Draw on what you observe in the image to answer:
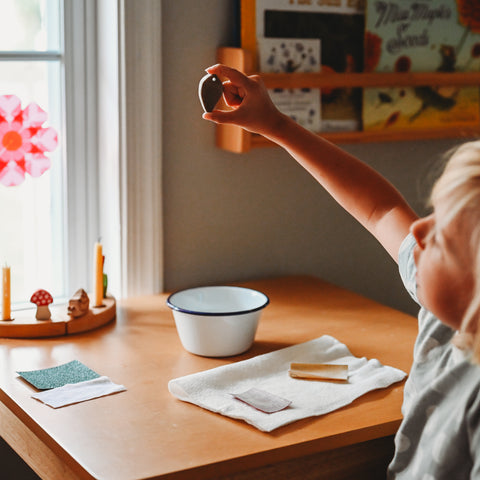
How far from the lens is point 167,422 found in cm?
116

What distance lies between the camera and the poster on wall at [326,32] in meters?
1.78

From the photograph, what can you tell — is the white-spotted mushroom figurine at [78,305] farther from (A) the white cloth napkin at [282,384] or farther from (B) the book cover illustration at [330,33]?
(B) the book cover illustration at [330,33]

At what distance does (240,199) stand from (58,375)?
0.72 meters

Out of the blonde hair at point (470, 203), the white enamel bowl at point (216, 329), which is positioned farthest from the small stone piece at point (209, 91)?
the blonde hair at point (470, 203)

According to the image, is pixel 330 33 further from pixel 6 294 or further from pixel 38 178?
pixel 6 294

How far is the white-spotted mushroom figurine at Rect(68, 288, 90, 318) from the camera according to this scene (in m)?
1.54

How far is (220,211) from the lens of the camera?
6.17ft

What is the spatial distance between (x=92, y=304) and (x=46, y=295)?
0.11m

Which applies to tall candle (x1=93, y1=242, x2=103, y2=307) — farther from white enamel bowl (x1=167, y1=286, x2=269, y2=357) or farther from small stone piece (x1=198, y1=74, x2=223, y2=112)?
small stone piece (x1=198, y1=74, x2=223, y2=112)

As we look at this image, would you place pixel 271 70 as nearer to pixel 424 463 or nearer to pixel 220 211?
pixel 220 211

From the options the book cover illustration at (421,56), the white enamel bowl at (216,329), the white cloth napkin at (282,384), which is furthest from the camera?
the book cover illustration at (421,56)

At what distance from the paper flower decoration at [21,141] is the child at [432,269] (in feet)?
1.89

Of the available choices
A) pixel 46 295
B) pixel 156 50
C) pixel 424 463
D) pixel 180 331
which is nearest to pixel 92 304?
pixel 46 295

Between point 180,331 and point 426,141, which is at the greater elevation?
point 426,141
